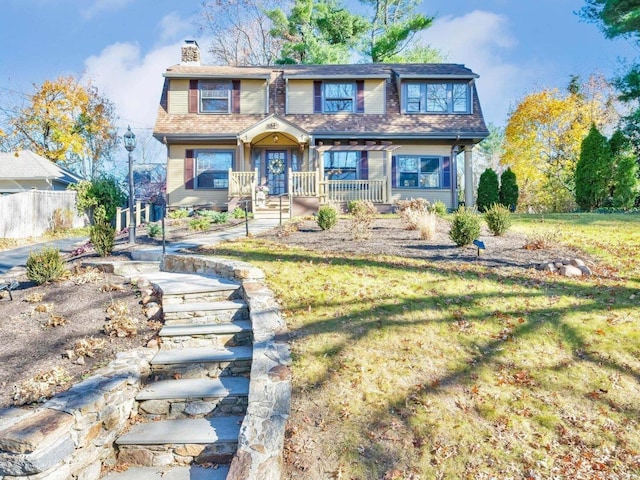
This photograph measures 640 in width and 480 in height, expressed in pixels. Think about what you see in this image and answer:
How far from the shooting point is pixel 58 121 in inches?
936

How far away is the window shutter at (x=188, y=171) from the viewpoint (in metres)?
14.9

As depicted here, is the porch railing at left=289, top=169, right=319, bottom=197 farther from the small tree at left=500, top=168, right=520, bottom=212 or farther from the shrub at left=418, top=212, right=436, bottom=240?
the small tree at left=500, top=168, right=520, bottom=212

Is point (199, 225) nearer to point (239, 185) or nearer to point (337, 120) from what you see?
point (239, 185)

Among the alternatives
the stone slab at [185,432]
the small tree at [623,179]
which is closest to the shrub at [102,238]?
the stone slab at [185,432]

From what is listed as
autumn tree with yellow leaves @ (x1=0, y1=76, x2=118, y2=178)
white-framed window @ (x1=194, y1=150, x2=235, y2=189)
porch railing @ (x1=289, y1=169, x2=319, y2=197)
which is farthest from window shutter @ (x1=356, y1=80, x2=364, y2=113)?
autumn tree with yellow leaves @ (x1=0, y1=76, x2=118, y2=178)

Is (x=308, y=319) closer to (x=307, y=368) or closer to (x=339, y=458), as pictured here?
(x=307, y=368)

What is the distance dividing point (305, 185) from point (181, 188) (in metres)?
4.84

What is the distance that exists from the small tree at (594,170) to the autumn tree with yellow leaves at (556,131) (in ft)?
18.4

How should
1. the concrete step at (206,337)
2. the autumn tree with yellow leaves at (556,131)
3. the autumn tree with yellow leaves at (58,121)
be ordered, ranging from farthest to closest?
the autumn tree with yellow leaves at (58,121) → the autumn tree with yellow leaves at (556,131) → the concrete step at (206,337)

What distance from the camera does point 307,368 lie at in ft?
10.7

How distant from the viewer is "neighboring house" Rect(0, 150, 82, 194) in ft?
60.2

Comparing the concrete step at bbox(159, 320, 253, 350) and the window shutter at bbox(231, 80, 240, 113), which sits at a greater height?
the window shutter at bbox(231, 80, 240, 113)

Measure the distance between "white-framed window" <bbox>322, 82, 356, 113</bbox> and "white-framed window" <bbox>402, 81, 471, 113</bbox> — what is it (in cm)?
198

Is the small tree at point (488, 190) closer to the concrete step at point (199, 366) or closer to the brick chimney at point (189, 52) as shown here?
the brick chimney at point (189, 52)
